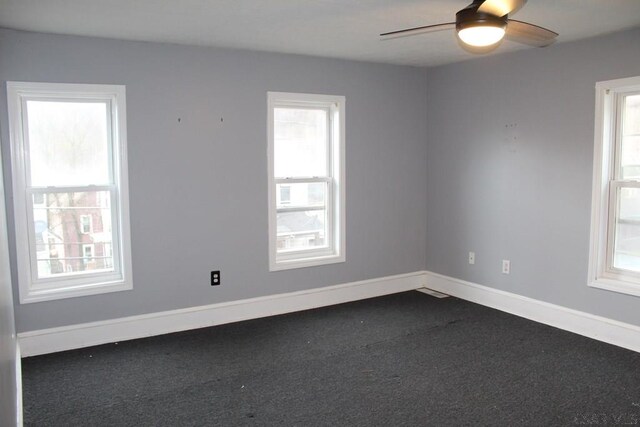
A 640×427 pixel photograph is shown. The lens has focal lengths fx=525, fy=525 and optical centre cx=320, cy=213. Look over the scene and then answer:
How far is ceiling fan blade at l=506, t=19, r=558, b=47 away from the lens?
2.73m

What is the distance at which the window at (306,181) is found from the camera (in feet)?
15.2

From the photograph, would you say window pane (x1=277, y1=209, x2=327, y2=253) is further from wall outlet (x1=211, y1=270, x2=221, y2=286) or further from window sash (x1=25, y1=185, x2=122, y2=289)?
window sash (x1=25, y1=185, x2=122, y2=289)

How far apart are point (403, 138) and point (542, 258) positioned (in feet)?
5.76

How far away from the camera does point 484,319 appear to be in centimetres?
447

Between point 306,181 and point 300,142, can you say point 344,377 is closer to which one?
point 306,181

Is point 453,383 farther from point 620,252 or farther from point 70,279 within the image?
point 70,279

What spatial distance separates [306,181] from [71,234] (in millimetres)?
1993

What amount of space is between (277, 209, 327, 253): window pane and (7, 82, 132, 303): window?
4.47ft

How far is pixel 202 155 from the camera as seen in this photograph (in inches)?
166

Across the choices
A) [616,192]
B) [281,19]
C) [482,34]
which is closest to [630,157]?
[616,192]

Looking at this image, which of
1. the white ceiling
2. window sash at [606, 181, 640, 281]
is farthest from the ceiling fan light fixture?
window sash at [606, 181, 640, 281]

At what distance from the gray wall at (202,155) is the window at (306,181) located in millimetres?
96

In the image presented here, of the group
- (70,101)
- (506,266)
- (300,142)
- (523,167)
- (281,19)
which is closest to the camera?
(281,19)

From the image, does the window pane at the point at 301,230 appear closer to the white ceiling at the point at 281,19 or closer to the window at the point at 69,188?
the window at the point at 69,188
